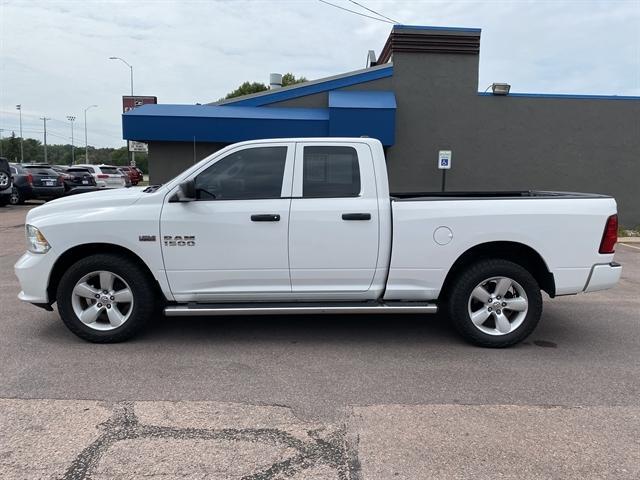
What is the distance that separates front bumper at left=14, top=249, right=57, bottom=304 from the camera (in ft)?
15.9

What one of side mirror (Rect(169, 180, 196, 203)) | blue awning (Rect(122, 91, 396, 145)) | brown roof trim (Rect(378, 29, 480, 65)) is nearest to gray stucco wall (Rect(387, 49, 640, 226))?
brown roof trim (Rect(378, 29, 480, 65))

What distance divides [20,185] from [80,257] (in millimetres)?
16637

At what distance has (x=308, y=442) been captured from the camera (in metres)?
3.29

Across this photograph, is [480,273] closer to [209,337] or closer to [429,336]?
[429,336]

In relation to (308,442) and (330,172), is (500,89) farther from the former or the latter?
(308,442)

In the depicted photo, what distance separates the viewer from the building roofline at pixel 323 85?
1366cm

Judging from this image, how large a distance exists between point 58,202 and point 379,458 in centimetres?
387

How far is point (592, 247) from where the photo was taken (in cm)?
494

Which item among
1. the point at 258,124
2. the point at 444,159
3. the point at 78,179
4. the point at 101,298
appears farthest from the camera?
the point at 78,179

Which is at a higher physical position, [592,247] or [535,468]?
[592,247]

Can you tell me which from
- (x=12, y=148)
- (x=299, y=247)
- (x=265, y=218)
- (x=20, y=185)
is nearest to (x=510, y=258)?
(x=299, y=247)

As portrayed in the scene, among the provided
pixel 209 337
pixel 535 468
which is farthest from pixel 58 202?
pixel 535 468

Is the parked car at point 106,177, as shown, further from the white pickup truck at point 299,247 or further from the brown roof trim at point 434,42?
the white pickup truck at point 299,247

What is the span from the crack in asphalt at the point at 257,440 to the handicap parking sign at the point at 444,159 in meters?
10.4
